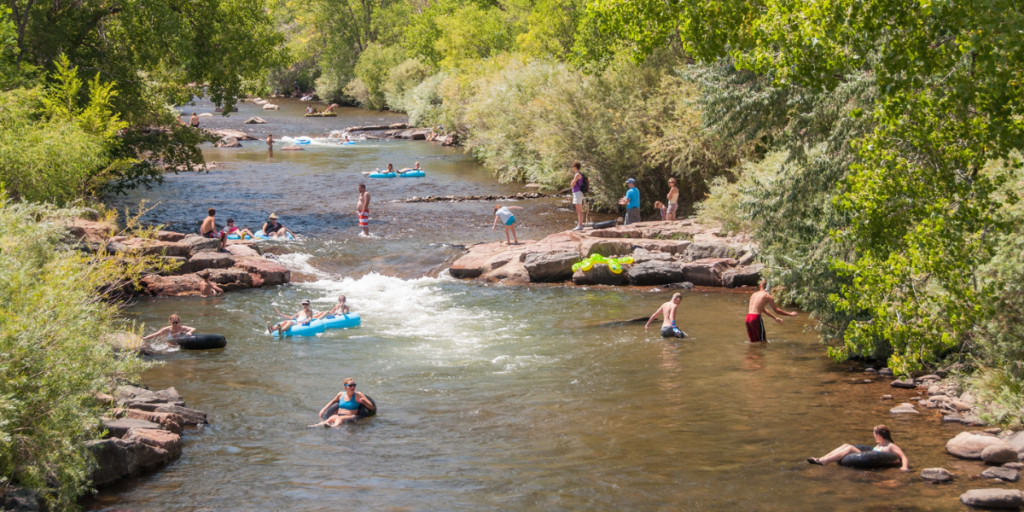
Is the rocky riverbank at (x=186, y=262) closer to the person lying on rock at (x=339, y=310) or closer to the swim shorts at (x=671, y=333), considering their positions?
the person lying on rock at (x=339, y=310)

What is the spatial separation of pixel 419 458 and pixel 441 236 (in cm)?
1604

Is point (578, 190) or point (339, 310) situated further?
point (578, 190)

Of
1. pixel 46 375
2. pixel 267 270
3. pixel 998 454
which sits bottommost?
pixel 998 454

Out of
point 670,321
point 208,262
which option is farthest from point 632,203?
point 208,262

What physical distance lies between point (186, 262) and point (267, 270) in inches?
85.2

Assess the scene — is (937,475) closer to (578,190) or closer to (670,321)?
(670,321)

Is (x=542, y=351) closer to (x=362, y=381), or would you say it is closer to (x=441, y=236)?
(x=362, y=381)

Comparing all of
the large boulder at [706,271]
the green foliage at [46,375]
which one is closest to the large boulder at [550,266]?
the large boulder at [706,271]

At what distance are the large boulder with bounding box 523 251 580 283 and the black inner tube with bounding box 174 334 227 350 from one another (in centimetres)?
830

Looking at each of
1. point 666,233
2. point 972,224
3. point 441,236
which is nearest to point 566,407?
point 972,224

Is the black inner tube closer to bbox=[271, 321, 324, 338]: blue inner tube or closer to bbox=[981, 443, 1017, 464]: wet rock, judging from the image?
bbox=[271, 321, 324, 338]: blue inner tube

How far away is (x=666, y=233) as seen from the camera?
23.2 meters

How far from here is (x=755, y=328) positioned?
15141 mm

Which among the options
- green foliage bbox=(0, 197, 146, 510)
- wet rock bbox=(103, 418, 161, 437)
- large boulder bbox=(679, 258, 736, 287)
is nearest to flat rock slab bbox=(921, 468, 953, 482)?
green foliage bbox=(0, 197, 146, 510)
